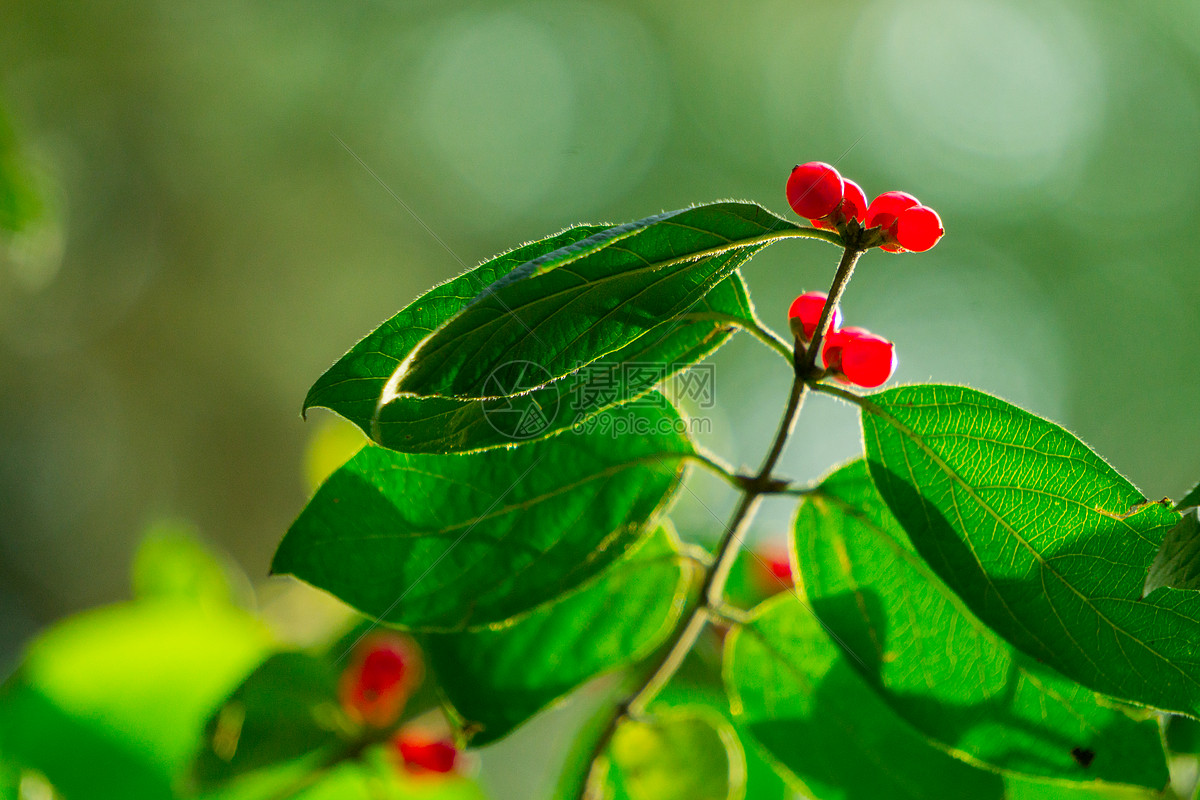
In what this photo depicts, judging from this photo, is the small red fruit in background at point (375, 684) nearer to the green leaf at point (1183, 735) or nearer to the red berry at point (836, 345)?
the red berry at point (836, 345)

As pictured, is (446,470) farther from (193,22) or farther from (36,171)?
(193,22)

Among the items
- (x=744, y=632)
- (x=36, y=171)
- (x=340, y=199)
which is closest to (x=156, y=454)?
(x=340, y=199)

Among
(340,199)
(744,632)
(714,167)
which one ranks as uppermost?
(714,167)

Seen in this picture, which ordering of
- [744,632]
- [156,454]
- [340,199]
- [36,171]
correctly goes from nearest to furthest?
[744,632] < [36,171] < [156,454] < [340,199]

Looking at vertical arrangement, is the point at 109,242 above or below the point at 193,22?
below

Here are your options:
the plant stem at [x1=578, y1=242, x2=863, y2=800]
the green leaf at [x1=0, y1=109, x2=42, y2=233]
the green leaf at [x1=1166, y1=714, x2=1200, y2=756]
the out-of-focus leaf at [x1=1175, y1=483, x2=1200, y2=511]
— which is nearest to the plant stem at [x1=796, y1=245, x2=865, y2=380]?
the plant stem at [x1=578, y1=242, x2=863, y2=800]

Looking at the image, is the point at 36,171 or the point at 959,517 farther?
the point at 36,171

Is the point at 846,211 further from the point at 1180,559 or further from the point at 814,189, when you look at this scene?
the point at 1180,559

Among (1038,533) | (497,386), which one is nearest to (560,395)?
(497,386)
